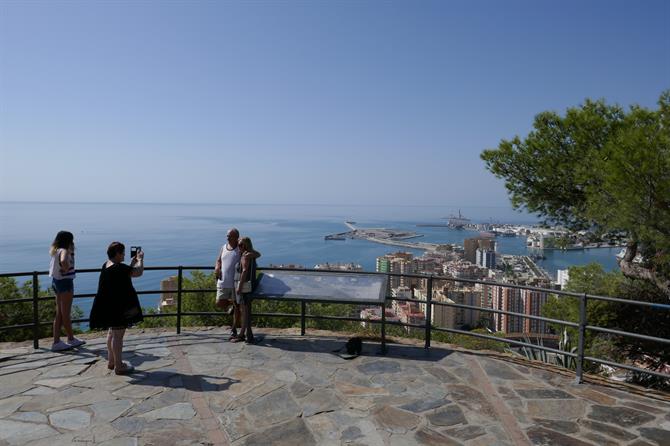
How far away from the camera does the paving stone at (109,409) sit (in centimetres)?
371

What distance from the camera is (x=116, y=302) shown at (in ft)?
15.1

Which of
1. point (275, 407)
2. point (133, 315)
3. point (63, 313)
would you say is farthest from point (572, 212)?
point (63, 313)

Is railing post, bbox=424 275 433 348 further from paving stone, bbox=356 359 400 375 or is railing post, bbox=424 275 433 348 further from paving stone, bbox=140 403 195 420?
paving stone, bbox=140 403 195 420

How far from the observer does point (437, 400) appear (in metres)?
4.22

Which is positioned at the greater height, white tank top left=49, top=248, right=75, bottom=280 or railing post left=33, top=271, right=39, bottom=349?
white tank top left=49, top=248, right=75, bottom=280

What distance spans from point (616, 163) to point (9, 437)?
936 cm

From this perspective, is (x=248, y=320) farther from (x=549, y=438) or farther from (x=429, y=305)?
(x=549, y=438)

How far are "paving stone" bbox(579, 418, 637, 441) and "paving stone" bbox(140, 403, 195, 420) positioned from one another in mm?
3550

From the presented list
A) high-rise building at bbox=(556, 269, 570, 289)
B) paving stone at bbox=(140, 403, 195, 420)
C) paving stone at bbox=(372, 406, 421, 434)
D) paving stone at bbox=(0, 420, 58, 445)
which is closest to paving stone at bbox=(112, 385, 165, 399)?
paving stone at bbox=(140, 403, 195, 420)

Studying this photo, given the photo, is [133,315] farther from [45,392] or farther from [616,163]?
[616,163]

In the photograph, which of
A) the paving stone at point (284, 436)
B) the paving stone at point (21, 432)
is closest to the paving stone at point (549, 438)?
the paving stone at point (284, 436)

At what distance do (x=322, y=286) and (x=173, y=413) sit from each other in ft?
9.06

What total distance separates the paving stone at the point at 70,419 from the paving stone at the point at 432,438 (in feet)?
9.32

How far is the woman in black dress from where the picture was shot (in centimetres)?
457
